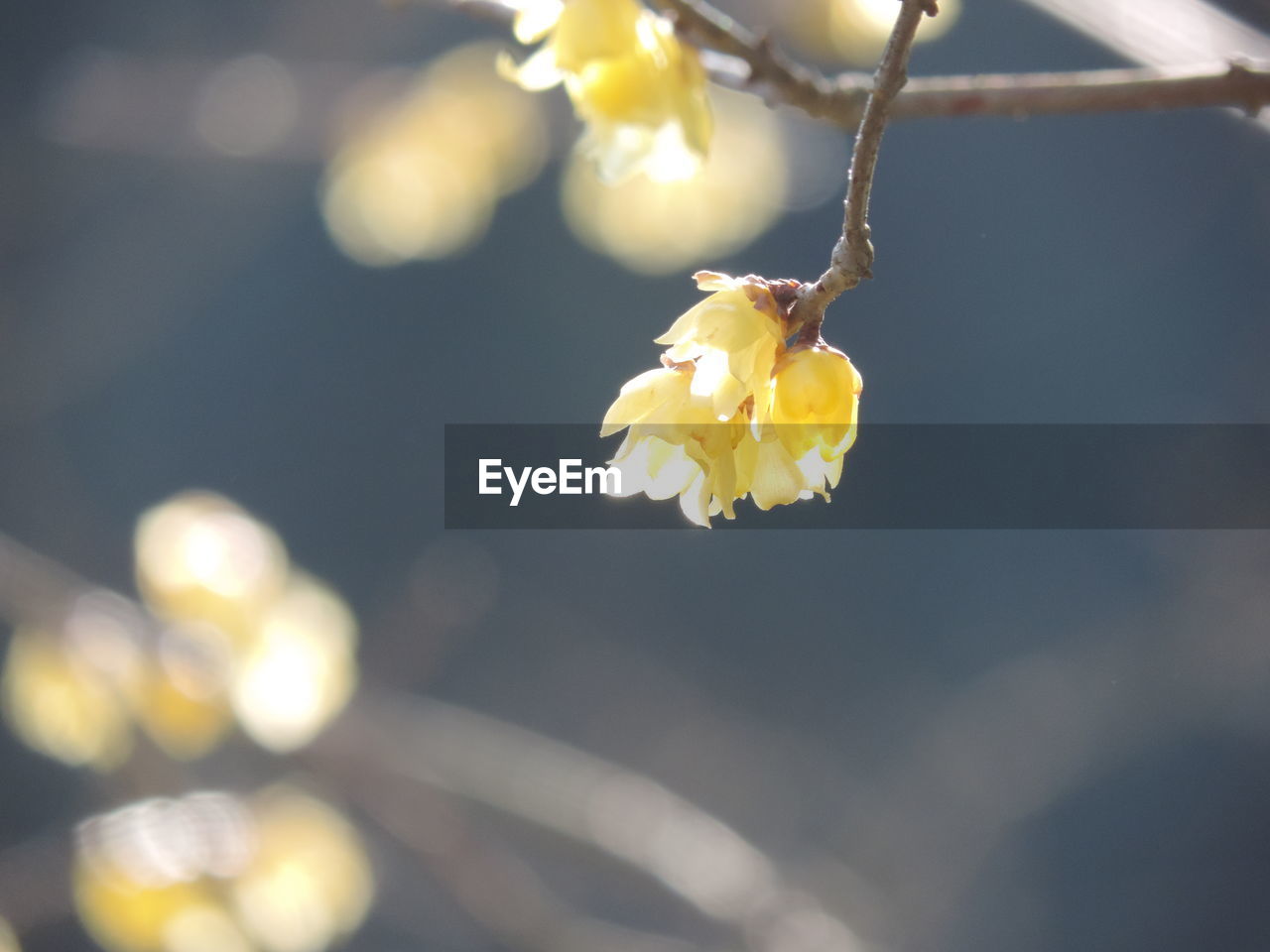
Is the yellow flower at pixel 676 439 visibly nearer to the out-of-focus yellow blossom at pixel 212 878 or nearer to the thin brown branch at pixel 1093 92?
the thin brown branch at pixel 1093 92

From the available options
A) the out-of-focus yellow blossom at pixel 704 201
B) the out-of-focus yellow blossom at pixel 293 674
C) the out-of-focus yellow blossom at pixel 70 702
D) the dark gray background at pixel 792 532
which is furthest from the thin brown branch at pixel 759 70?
the dark gray background at pixel 792 532

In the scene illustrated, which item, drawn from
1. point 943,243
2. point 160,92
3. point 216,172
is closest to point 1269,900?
point 943,243

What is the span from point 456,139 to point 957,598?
2148 millimetres

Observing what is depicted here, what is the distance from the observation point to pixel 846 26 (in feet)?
3.89

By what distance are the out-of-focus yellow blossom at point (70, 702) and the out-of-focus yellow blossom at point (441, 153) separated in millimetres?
812

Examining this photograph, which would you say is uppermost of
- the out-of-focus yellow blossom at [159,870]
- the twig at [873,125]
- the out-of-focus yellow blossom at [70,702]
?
the out-of-focus yellow blossom at [70,702]

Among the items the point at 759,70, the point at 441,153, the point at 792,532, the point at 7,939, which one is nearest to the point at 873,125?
the point at 759,70

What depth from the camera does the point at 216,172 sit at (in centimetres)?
267

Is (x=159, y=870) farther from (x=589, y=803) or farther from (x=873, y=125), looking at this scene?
(x=873, y=125)

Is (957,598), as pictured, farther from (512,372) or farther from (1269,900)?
(512,372)

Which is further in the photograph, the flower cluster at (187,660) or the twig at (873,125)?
the flower cluster at (187,660)

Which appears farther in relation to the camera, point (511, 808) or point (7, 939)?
point (511, 808)

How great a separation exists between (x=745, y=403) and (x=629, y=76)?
183 millimetres

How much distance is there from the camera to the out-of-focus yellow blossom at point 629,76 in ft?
1.64
